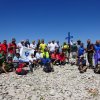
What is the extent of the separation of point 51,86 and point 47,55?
13.4ft

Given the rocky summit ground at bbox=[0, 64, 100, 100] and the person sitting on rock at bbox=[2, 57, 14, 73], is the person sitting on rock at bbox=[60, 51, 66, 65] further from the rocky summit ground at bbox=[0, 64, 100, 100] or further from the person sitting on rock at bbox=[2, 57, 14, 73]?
the person sitting on rock at bbox=[2, 57, 14, 73]

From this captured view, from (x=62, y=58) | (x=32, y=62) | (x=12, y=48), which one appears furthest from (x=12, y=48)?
(x=62, y=58)

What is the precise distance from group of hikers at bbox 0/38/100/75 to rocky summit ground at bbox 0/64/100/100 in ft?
1.90

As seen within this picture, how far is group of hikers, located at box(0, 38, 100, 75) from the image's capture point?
20.1m

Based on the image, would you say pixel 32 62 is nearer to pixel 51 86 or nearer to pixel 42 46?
pixel 42 46

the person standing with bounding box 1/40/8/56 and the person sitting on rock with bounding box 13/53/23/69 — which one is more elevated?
the person standing with bounding box 1/40/8/56

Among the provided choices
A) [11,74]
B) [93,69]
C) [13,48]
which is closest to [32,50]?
[13,48]

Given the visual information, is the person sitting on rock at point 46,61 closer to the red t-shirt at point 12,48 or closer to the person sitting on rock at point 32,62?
the person sitting on rock at point 32,62

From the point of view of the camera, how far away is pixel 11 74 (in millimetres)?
19156

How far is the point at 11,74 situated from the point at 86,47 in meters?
5.96

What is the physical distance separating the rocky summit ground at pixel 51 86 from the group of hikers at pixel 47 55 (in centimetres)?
58

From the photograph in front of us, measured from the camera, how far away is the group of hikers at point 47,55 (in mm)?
20062

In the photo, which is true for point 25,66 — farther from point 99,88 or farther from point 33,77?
point 99,88

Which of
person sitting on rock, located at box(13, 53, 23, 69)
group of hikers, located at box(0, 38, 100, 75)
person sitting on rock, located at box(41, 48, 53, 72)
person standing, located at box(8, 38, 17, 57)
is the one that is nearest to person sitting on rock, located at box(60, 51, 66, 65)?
group of hikers, located at box(0, 38, 100, 75)
